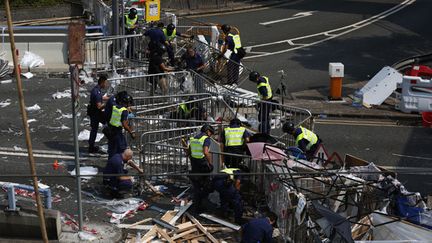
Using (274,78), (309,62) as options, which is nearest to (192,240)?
(274,78)

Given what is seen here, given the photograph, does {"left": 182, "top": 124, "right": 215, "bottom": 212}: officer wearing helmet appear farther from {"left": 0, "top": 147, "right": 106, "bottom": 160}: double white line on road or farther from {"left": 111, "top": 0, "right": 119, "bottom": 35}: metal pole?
{"left": 111, "top": 0, "right": 119, "bottom": 35}: metal pole

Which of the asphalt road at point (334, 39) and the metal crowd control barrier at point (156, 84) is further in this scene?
the asphalt road at point (334, 39)

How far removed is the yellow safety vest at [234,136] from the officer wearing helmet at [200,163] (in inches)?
25.0

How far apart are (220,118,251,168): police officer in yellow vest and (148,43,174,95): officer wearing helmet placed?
16.8 feet

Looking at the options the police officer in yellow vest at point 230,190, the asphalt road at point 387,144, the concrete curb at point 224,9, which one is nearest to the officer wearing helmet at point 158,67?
the asphalt road at point 387,144

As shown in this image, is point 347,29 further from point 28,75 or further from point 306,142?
point 306,142

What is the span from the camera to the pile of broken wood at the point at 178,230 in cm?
1324

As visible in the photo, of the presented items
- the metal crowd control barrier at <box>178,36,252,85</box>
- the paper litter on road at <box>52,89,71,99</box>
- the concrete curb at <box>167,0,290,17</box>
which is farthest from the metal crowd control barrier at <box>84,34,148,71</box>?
the concrete curb at <box>167,0,290,17</box>

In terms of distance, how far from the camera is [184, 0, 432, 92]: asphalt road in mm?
26094

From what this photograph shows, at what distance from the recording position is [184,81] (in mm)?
19734

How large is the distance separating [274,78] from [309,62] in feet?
9.16

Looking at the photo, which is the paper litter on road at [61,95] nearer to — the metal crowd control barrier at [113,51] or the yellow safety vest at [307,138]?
the metal crowd control barrier at [113,51]

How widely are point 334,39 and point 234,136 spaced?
1679 cm

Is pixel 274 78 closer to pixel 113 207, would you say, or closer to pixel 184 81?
pixel 184 81
